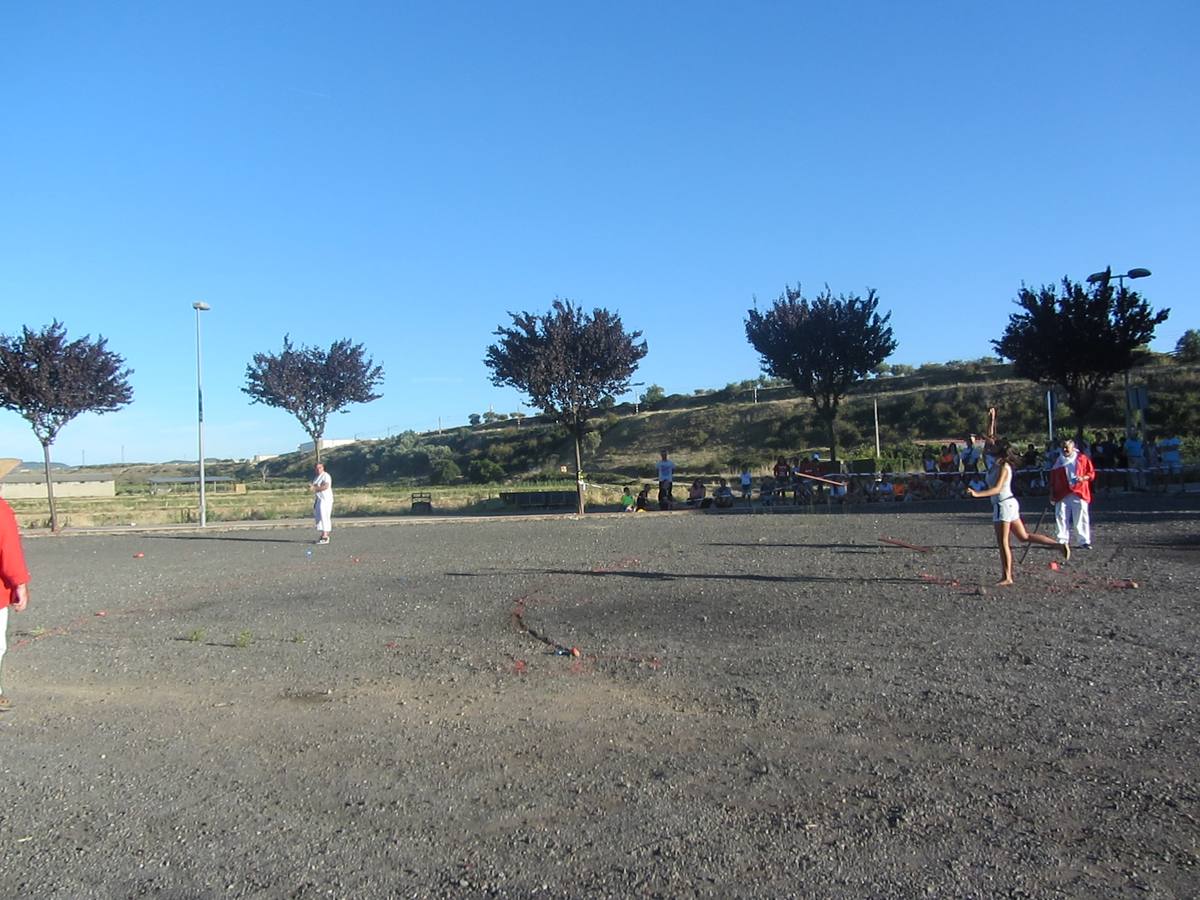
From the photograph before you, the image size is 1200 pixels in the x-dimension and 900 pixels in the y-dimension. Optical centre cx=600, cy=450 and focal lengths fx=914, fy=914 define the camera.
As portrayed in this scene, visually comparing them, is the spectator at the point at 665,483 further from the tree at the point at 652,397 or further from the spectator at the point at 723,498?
the tree at the point at 652,397

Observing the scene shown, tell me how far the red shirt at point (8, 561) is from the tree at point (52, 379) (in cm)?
2045

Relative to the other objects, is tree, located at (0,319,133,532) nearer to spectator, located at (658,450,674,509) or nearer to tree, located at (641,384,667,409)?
spectator, located at (658,450,674,509)

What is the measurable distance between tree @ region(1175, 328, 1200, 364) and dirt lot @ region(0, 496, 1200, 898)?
5525cm

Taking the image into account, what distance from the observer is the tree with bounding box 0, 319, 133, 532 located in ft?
80.8

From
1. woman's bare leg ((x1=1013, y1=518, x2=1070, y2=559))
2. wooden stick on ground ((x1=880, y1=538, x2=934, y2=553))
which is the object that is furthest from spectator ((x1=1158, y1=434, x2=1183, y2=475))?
woman's bare leg ((x1=1013, y1=518, x2=1070, y2=559))

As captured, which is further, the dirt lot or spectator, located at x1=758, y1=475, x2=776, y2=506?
spectator, located at x1=758, y1=475, x2=776, y2=506

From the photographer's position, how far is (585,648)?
7.66 m

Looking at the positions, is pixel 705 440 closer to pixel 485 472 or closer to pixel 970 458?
pixel 485 472

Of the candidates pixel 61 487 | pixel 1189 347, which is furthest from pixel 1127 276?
pixel 61 487

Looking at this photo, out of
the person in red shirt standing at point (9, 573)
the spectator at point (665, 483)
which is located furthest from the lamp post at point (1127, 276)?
the person in red shirt standing at point (9, 573)

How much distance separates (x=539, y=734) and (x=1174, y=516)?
16.4 m

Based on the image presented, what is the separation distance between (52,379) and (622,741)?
83.4 ft

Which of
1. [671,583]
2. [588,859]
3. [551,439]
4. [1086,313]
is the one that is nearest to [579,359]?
[1086,313]

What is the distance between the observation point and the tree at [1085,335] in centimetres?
2675
